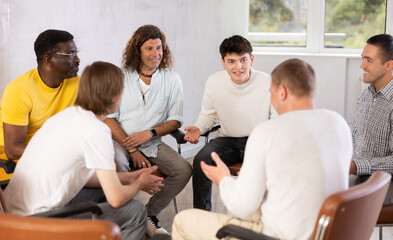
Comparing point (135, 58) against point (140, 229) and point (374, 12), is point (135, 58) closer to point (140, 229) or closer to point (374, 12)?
point (140, 229)

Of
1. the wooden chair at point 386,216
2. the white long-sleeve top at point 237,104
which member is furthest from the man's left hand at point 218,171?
the white long-sleeve top at point 237,104

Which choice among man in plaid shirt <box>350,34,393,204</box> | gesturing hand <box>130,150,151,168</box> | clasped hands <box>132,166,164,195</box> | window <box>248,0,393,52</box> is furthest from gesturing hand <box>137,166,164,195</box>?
window <box>248,0,393,52</box>

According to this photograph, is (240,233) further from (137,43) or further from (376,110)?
(137,43)

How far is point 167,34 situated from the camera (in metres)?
4.83

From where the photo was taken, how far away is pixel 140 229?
2.36 meters

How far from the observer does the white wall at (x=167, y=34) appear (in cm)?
329

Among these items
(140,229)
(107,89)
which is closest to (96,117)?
(107,89)

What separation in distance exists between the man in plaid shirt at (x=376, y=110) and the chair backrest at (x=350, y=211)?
860 mm

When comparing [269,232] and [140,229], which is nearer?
[269,232]

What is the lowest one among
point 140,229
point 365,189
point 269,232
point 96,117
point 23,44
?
point 140,229

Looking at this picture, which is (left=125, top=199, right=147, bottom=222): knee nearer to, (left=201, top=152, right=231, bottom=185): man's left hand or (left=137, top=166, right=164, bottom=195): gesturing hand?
(left=137, top=166, right=164, bottom=195): gesturing hand

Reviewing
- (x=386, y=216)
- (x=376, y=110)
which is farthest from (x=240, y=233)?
(x=376, y=110)

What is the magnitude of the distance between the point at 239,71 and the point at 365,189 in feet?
5.42

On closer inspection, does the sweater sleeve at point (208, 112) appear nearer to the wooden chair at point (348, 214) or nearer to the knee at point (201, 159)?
the knee at point (201, 159)
